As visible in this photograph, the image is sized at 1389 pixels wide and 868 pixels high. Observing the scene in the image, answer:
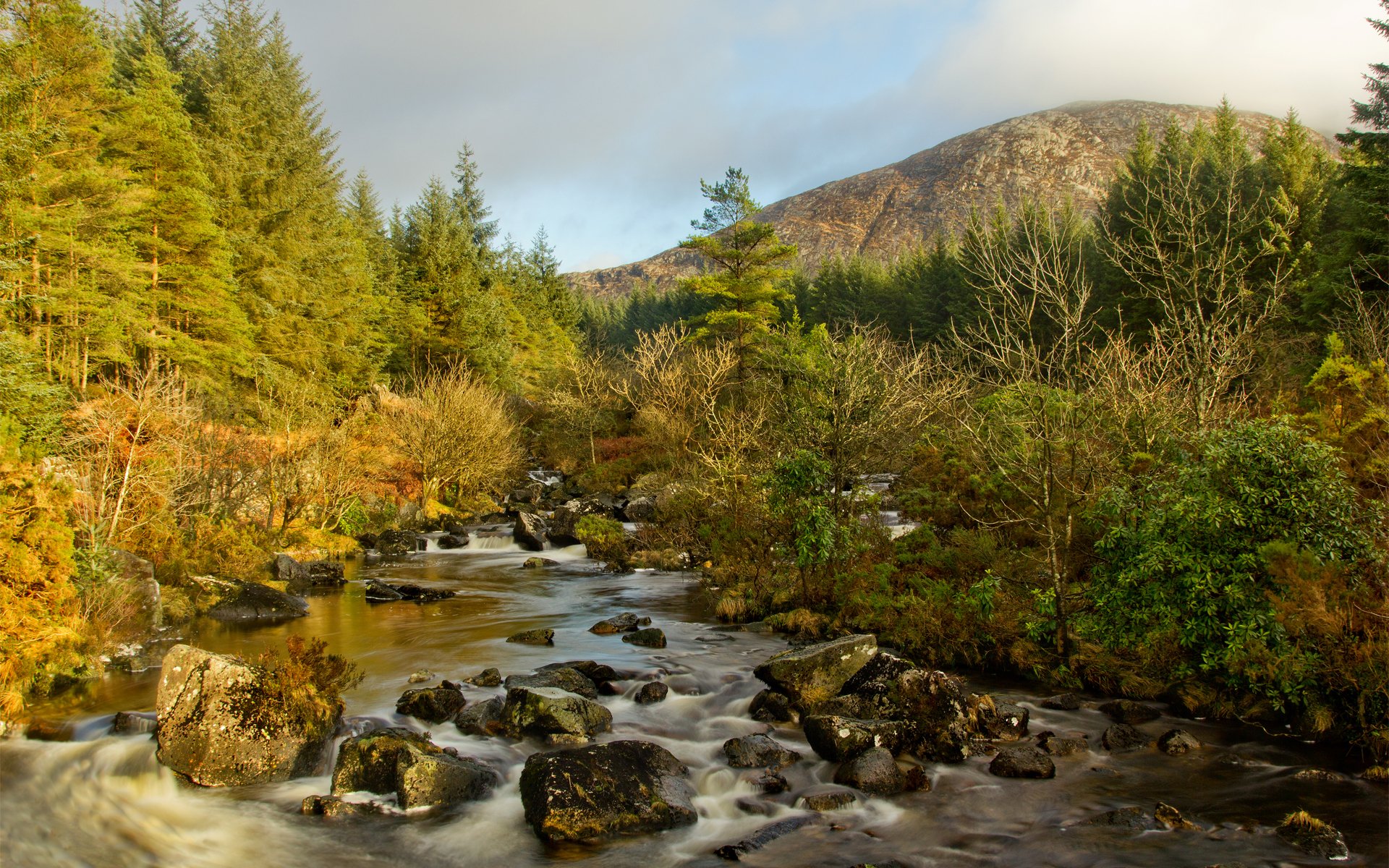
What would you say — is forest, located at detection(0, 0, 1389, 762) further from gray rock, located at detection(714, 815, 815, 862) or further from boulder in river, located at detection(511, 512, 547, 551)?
gray rock, located at detection(714, 815, 815, 862)

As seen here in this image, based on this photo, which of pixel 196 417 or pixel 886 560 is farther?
pixel 196 417

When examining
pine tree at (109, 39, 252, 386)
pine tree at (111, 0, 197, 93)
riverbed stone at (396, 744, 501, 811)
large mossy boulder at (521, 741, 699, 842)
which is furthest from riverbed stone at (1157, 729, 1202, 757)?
pine tree at (111, 0, 197, 93)

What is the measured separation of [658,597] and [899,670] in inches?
383

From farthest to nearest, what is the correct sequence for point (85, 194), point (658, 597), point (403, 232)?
point (403, 232) → point (85, 194) → point (658, 597)

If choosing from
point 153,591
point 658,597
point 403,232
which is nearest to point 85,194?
point 153,591

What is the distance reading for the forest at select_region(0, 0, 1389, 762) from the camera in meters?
10.8

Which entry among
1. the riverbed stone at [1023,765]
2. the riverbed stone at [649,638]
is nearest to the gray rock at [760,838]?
the riverbed stone at [1023,765]

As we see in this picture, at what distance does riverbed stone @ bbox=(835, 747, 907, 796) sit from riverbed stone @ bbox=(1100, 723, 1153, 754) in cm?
285

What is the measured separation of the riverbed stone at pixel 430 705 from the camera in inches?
443

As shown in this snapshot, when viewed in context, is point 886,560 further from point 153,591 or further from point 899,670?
point 153,591

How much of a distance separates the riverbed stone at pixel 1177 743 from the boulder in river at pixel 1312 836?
5.95 ft

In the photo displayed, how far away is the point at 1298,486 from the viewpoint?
1012cm

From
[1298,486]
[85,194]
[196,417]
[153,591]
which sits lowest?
[153,591]

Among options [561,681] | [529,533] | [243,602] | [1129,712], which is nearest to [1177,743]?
[1129,712]
